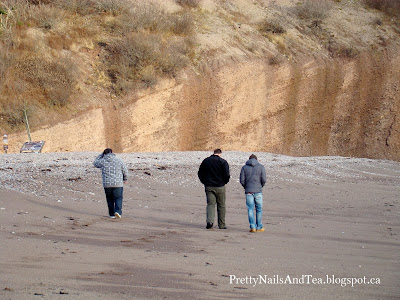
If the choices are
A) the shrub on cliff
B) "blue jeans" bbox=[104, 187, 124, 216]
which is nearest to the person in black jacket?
"blue jeans" bbox=[104, 187, 124, 216]

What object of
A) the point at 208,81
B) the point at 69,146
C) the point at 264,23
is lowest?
the point at 69,146

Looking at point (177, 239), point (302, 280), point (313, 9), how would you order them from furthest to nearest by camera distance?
point (313, 9) → point (177, 239) → point (302, 280)

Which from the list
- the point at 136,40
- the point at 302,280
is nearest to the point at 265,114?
the point at 136,40

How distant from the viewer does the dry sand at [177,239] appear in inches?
238

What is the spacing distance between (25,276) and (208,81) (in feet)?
102

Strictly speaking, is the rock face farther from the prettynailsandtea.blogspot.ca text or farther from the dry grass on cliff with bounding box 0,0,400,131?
the prettynailsandtea.blogspot.ca text

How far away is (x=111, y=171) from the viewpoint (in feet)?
36.7

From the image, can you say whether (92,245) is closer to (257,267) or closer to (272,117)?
(257,267)

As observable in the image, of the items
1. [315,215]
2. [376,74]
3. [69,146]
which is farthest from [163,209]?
[376,74]

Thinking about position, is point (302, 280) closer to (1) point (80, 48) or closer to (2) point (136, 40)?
(2) point (136, 40)

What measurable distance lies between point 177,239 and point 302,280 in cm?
299

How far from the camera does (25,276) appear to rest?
19.9 ft

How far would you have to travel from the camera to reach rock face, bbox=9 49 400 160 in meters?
33.1

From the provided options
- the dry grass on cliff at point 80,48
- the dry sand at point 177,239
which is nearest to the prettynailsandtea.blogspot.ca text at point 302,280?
the dry sand at point 177,239
